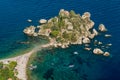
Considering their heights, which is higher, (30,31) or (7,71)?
(30,31)

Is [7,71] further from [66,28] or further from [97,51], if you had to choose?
[66,28]

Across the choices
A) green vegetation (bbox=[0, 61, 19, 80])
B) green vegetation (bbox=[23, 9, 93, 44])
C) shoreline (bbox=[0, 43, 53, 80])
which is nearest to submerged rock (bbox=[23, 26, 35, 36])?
green vegetation (bbox=[23, 9, 93, 44])

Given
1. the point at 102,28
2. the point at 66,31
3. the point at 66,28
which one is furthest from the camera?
the point at 102,28

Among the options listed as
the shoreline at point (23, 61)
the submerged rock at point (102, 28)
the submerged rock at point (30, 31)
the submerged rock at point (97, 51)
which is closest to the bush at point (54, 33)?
the shoreline at point (23, 61)

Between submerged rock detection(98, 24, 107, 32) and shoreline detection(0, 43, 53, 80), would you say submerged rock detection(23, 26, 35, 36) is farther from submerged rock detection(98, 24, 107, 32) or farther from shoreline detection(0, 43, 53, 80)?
submerged rock detection(98, 24, 107, 32)

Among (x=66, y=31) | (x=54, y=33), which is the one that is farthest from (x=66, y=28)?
(x=54, y=33)

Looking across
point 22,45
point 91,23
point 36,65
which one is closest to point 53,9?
point 91,23

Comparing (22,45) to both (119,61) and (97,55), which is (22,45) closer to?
(97,55)
